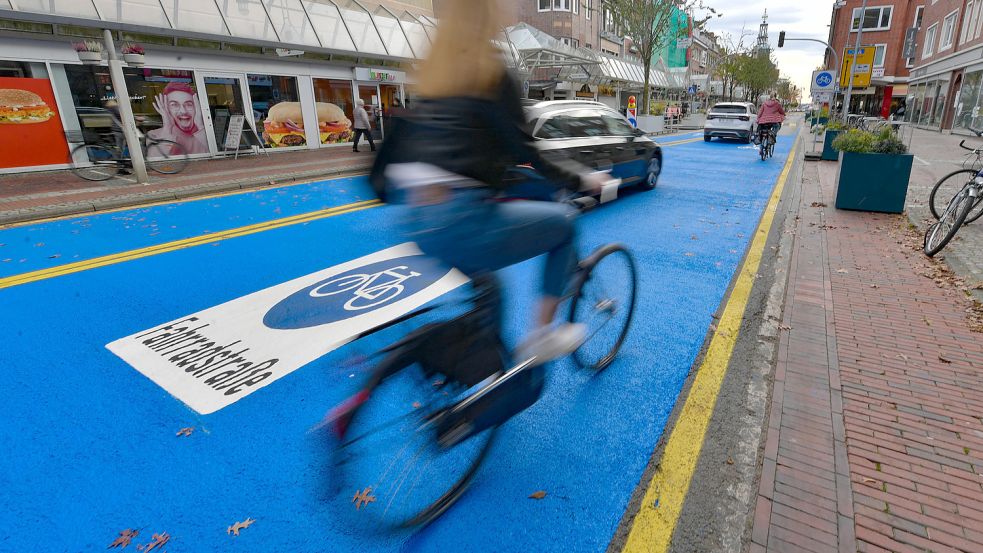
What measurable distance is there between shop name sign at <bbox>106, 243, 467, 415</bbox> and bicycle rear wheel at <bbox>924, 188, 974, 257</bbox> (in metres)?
5.49

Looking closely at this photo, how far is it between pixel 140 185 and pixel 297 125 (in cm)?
903

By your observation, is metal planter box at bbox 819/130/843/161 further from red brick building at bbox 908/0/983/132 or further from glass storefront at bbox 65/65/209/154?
glass storefront at bbox 65/65/209/154

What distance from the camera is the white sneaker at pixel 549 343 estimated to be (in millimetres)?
2545

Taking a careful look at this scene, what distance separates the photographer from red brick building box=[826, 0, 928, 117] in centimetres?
5072

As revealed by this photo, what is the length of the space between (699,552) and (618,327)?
177cm

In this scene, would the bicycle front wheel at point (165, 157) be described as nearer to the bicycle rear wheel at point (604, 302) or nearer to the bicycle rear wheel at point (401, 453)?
the bicycle rear wheel at point (604, 302)

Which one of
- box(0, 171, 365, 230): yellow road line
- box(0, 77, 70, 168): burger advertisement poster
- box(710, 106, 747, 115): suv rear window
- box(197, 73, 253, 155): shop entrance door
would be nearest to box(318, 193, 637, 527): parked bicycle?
box(0, 171, 365, 230): yellow road line

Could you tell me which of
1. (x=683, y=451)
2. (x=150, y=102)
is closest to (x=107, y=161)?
(x=150, y=102)

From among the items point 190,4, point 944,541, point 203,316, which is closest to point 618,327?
point 944,541

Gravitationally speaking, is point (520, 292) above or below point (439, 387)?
below

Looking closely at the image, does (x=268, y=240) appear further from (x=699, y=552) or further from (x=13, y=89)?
(x=13, y=89)

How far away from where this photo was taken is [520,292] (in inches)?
191

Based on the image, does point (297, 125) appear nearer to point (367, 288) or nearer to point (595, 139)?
point (595, 139)

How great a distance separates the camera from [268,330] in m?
4.04
